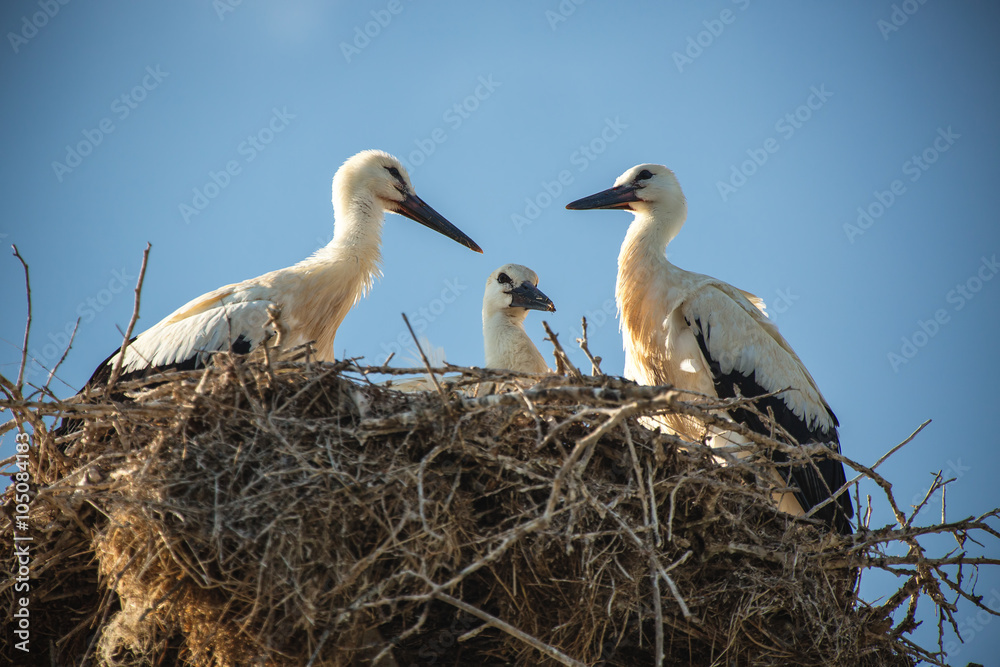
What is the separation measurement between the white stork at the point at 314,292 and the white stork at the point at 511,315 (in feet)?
0.90

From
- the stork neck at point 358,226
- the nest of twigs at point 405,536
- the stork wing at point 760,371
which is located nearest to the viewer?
the nest of twigs at point 405,536

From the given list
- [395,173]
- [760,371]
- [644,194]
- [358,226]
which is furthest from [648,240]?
[358,226]

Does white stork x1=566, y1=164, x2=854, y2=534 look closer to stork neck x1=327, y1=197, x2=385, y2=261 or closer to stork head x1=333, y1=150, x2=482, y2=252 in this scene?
stork head x1=333, y1=150, x2=482, y2=252

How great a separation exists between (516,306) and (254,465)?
2.56m

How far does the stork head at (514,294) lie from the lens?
16.6ft

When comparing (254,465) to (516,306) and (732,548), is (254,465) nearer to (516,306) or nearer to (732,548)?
(732,548)

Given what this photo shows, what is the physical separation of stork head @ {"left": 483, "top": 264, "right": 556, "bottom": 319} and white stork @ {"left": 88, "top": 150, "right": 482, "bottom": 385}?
0.86 ft

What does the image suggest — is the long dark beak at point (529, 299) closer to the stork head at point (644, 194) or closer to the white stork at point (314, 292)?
the white stork at point (314, 292)

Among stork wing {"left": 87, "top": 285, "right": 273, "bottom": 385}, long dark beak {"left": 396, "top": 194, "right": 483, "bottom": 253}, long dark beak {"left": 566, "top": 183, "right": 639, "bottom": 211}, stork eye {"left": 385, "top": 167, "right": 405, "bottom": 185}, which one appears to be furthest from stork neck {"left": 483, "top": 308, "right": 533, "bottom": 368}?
stork wing {"left": 87, "top": 285, "right": 273, "bottom": 385}

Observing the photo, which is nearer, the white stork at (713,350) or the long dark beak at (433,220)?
the white stork at (713,350)

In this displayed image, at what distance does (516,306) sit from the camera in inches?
200

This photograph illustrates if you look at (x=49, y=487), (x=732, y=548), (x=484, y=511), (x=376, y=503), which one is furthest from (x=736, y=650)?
(x=49, y=487)

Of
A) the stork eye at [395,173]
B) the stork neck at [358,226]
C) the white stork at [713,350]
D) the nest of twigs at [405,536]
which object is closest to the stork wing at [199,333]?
the stork neck at [358,226]

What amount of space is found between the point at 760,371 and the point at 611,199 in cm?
136
